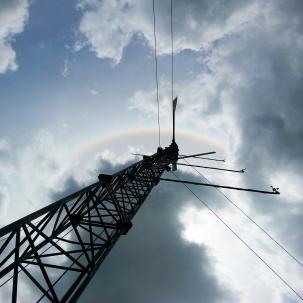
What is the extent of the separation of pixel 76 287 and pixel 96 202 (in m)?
3.32

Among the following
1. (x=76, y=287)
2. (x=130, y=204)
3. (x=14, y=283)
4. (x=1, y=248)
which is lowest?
(x=14, y=283)

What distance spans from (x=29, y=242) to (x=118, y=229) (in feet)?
13.3

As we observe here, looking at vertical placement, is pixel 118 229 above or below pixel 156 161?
below

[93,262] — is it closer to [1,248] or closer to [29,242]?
[29,242]

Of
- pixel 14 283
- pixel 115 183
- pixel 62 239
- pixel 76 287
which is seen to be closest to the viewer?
pixel 14 283

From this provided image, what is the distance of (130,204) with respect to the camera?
1212cm

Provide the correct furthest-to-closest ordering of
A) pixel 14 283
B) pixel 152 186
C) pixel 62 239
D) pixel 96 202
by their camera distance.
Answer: pixel 152 186
pixel 96 202
pixel 62 239
pixel 14 283

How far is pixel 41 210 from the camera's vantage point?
20.8 ft

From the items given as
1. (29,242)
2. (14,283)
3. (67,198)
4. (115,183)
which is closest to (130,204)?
(115,183)

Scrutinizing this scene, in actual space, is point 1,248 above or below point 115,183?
below

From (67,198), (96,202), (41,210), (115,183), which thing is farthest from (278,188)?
(41,210)

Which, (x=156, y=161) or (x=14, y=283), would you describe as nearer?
(x=14, y=283)

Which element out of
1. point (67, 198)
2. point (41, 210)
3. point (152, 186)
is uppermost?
point (152, 186)

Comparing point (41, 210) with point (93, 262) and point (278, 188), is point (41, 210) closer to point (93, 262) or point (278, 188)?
point (93, 262)
